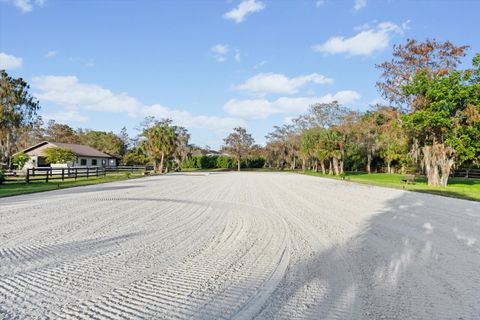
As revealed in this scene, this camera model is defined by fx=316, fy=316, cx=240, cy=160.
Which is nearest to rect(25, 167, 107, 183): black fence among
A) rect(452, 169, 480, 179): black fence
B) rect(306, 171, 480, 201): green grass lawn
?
rect(306, 171, 480, 201): green grass lawn

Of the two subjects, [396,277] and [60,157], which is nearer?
[396,277]

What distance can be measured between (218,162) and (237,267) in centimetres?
6797

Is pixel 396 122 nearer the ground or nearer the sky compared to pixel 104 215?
nearer the sky

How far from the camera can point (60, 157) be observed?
35500mm

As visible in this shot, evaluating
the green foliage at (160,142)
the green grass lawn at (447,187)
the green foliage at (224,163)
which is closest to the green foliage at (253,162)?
the green foliage at (224,163)

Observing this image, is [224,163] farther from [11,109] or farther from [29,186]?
[29,186]

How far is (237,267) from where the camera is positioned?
452 centimetres

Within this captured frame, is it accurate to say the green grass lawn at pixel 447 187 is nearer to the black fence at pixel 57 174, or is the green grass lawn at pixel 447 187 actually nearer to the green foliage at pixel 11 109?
the black fence at pixel 57 174

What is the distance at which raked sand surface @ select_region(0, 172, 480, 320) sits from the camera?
3.25 meters

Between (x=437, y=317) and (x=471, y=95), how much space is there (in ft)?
77.9

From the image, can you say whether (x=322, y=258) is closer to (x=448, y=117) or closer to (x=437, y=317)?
(x=437, y=317)

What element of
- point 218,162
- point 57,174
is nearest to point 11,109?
point 57,174

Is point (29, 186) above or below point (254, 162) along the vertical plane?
below

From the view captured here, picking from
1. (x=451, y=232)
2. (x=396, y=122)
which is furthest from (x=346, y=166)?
(x=451, y=232)
